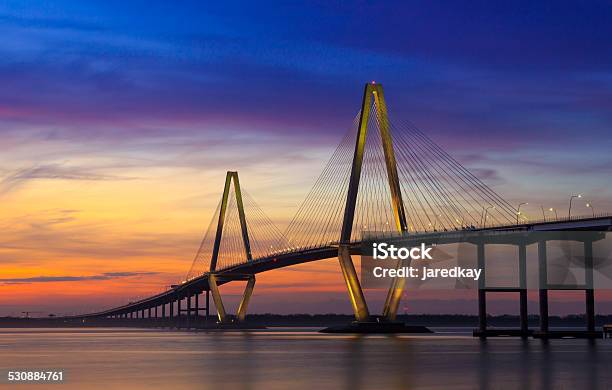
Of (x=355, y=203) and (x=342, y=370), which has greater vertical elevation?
(x=355, y=203)

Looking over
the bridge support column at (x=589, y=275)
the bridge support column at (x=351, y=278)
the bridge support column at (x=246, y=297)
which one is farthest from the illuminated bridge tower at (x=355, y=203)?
the bridge support column at (x=246, y=297)

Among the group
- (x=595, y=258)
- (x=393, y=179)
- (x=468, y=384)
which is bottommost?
(x=468, y=384)

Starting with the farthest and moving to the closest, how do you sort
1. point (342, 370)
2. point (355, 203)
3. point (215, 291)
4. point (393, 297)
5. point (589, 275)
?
point (215, 291) < point (393, 297) < point (355, 203) < point (589, 275) < point (342, 370)

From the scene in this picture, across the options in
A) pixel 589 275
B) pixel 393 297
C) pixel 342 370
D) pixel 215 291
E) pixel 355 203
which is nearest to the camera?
pixel 342 370

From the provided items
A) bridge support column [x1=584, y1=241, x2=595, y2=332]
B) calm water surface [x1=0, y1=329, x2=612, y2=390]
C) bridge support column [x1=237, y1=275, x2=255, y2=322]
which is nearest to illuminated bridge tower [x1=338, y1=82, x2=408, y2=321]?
bridge support column [x1=584, y1=241, x2=595, y2=332]

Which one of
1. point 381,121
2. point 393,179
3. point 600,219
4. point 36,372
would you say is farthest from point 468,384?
point 381,121

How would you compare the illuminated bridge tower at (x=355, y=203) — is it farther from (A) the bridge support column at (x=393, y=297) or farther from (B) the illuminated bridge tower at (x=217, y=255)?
(B) the illuminated bridge tower at (x=217, y=255)

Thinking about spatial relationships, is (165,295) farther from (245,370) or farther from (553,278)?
(245,370)

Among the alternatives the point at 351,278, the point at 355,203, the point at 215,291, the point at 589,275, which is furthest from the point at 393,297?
the point at 215,291

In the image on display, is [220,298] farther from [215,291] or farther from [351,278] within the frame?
[351,278]
